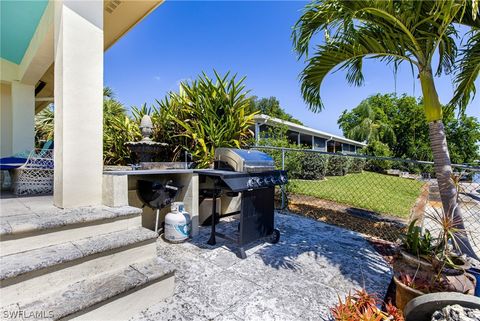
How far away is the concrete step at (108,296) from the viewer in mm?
1391

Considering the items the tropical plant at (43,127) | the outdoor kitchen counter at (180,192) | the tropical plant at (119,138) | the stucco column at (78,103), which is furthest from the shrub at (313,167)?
the tropical plant at (43,127)

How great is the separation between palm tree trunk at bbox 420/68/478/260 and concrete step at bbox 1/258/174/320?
9.54 feet

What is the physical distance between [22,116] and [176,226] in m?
4.77

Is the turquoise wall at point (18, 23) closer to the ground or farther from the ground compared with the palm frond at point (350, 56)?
farther from the ground

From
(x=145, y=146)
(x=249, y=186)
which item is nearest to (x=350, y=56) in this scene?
(x=249, y=186)

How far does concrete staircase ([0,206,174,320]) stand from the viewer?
1404 millimetres

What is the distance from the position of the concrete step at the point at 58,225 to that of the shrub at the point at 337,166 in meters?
12.9

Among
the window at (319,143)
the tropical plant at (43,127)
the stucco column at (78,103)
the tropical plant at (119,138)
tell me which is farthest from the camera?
the window at (319,143)

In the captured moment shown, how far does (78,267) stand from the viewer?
1652 millimetres

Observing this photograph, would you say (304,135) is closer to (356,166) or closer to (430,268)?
(356,166)

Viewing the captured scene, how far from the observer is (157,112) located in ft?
16.1

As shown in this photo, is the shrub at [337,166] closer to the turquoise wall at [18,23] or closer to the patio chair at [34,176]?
the patio chair at [34,176]

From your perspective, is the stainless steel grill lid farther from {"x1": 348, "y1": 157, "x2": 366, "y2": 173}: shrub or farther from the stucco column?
{"x1": 348, "y1": 157, "x2": 366, "y2": 173}: shrub

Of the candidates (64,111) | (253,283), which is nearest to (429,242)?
(253,283)
